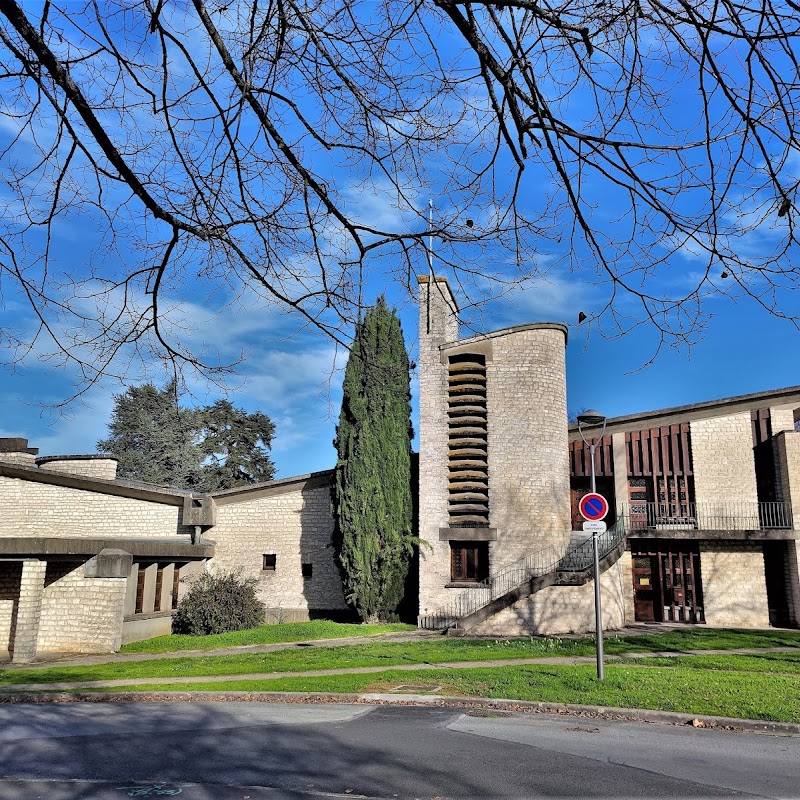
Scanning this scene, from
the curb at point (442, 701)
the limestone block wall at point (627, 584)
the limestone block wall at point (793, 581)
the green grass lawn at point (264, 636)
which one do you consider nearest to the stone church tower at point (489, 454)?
the green grass lawn at point (264, 636)

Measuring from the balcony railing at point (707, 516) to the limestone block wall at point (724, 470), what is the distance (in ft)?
0.11

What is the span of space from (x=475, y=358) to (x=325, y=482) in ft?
25.1

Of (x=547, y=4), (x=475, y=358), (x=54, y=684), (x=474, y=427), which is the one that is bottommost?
(x=54, y=684)

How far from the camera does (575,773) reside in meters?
7.52

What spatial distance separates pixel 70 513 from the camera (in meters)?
26.7

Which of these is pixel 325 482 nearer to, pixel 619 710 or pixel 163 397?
pixel 619 710

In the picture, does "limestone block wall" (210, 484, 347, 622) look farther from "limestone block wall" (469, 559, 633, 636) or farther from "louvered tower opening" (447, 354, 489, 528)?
"limestone block wall" (469, 559, 633, 636)

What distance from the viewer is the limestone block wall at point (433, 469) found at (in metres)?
25.1

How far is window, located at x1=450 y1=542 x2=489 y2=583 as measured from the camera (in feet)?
82.6

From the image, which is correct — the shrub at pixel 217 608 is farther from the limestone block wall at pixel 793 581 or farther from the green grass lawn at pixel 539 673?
the limestone block wall at pixel 793 581

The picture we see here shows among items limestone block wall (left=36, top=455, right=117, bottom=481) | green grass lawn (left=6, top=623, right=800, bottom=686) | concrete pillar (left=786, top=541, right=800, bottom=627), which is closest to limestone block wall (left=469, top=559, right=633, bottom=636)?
green grass lawn (left=6, top=623, right=800, bottom=686)

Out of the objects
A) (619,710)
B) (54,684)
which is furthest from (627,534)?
(54,684)

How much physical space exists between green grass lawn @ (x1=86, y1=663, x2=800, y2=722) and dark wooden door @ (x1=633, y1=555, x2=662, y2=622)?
37.8 ft

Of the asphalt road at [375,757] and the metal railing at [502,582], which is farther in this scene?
the metal railing at [502,582]
